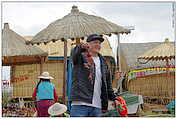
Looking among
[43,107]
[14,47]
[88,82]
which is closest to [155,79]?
[14,47]

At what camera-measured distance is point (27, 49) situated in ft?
22.6

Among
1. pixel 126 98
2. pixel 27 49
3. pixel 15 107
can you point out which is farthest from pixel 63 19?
pixel 15 107

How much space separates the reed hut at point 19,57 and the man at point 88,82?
3252 millimetres

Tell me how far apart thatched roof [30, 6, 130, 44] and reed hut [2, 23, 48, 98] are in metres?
1.08

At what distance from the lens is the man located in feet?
10.9

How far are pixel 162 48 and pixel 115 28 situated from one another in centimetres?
390

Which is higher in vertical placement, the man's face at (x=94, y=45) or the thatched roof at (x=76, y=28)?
the thatched roof at (x=76, y=28)

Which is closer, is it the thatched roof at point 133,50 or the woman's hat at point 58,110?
the woman's hat at point 58,110

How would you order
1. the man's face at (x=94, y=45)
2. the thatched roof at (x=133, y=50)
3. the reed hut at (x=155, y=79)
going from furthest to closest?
the thatched roof at (x=133, y=50) → the reed hut at (x=155, y=79) → the man's face at (x=94, y=45)

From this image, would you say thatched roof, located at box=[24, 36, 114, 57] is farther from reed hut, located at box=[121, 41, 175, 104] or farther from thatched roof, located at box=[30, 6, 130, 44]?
thatched roof, located at box=[30, 6, 130, 44]

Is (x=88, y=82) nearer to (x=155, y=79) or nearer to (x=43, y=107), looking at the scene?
(x=43, y=107)

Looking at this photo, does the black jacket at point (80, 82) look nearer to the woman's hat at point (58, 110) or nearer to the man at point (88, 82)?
the man at point (88, 82)

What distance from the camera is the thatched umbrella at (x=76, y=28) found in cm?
532

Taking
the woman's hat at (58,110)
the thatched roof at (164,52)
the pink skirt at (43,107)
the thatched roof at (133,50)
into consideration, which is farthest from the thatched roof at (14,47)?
the thatched roof at (133,50)
